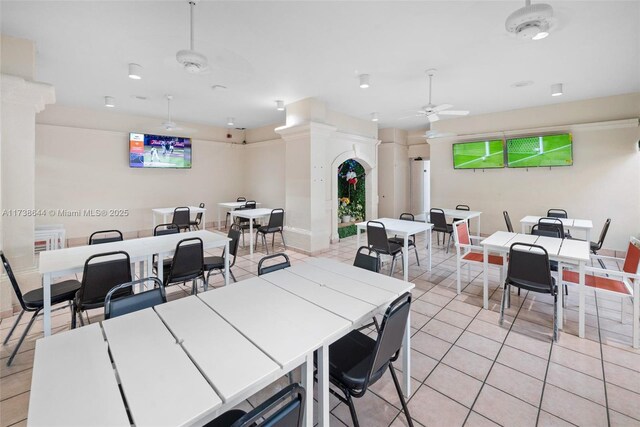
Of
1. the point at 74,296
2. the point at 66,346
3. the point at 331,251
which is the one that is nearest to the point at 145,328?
the point at 66,346

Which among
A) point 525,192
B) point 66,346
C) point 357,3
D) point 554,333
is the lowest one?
point 554,333

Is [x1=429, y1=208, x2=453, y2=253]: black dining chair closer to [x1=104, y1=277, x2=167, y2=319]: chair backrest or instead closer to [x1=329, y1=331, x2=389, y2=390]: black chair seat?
[x1=329, y1=331, x2=389, y2=390]: black chair seat

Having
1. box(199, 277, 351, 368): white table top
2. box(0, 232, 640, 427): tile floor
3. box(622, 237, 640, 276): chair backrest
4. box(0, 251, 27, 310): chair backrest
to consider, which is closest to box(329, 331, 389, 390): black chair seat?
box(199, 277, 351, 368): white table top

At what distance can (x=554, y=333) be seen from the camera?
2494 mm

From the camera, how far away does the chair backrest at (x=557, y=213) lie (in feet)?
17.0

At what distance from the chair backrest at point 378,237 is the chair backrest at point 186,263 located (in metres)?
2.26

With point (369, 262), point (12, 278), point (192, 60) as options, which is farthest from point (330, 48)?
point (12, 278)

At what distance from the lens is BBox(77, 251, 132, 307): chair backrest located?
2213mm

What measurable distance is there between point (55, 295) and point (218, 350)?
7.06 feet

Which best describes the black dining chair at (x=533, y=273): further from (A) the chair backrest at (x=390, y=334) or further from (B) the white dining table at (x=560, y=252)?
(A) the chair backrest at (x=390, y=334)

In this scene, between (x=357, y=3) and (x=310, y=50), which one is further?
(x=310, y=50)

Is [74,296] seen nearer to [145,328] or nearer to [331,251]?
[145,328]

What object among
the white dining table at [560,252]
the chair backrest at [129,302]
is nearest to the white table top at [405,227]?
the white dining table at [560,252]

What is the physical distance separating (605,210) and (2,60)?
29.0 ft
